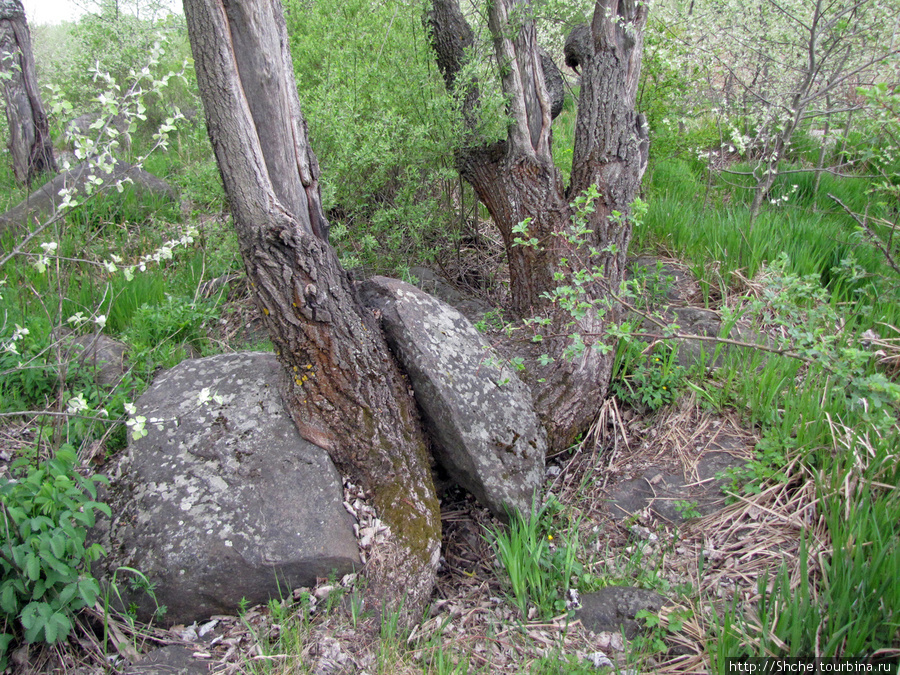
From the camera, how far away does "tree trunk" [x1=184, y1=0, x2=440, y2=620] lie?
8.11ft

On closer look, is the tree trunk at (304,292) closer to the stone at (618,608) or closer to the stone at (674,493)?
the stone at (618,608)

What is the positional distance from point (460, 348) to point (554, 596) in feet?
4.23

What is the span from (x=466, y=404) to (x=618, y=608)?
44.5 inches

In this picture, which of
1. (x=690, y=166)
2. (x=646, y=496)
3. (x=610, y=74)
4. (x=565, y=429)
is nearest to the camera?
(x=646, y=496)

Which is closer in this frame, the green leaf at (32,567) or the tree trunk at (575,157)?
the green leaf at (32,567)

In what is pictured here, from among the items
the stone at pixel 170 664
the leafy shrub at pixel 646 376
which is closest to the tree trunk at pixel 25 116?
the stone at pixel 170 664

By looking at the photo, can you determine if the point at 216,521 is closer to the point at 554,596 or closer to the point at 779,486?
the point at 554,596

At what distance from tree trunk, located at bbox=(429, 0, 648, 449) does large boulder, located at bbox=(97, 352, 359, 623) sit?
4.74 feet

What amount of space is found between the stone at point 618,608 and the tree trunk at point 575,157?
1.12 meters

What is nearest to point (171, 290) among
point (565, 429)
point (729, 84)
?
point (565, 429)

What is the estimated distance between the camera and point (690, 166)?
599 centimetres

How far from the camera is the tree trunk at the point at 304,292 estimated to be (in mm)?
2471

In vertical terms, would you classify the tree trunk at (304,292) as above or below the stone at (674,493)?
above

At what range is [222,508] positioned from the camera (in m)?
2.48
